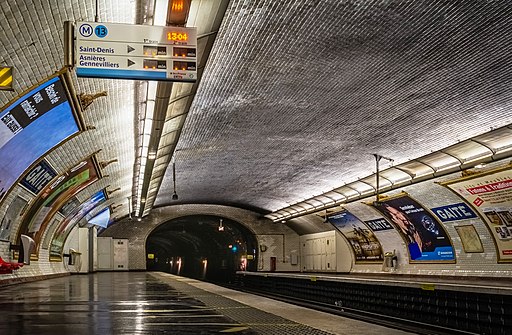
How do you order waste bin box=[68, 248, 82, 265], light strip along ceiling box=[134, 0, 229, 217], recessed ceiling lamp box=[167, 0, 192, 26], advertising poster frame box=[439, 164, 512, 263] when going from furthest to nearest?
waste bin box=[68, 248, 82, 265] < advertising poster frame box=[439, 164, 512, 263] < light strip along ceiling box=[134, 0, 229, 217] < recessed ceiling lamp box=[167, 0, 192, 26]

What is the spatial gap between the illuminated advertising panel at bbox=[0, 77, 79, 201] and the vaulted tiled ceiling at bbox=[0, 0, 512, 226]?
42 cm

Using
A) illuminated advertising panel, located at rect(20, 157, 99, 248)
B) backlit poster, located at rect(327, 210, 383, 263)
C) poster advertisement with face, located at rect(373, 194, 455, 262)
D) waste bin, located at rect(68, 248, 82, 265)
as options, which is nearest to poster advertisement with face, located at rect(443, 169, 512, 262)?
poster advertisement with face, located at rect(373, 194, 455, 262)

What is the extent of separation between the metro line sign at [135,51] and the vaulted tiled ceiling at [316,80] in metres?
0.65

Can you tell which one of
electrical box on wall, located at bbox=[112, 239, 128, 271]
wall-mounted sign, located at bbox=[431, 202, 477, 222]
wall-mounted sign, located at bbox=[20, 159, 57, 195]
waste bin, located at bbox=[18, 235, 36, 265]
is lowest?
electrical box on wall, located at bbox=[112, 239, 128, 271]

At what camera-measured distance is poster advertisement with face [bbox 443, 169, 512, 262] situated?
54.5 feet

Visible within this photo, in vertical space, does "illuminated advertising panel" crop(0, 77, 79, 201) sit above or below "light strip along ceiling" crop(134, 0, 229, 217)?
below

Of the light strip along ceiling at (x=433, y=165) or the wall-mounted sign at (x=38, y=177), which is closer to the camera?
the wall-mounted sign at (x=38, y=177)

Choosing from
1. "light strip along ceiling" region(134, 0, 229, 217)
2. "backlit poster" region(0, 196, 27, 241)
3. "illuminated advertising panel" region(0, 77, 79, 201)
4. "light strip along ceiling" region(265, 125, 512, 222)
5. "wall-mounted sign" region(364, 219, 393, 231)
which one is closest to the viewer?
"light strip along ceiling" region(134, 0, 229, 217)

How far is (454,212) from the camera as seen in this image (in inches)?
783

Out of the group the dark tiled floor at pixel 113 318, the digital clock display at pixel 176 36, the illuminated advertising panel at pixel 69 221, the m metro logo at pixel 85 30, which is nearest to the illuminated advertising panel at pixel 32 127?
the m metro logo at pixel 85 30

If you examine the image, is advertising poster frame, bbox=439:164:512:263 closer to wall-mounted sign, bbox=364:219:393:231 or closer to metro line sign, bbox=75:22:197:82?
wall-mounted sign, bbox=364:219:393:231

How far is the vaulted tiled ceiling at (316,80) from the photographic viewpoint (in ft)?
27.9

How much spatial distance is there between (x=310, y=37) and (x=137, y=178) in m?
13.8

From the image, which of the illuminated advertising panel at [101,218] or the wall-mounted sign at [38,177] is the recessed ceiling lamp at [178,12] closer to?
the wall-mounted sign at [38,177]
